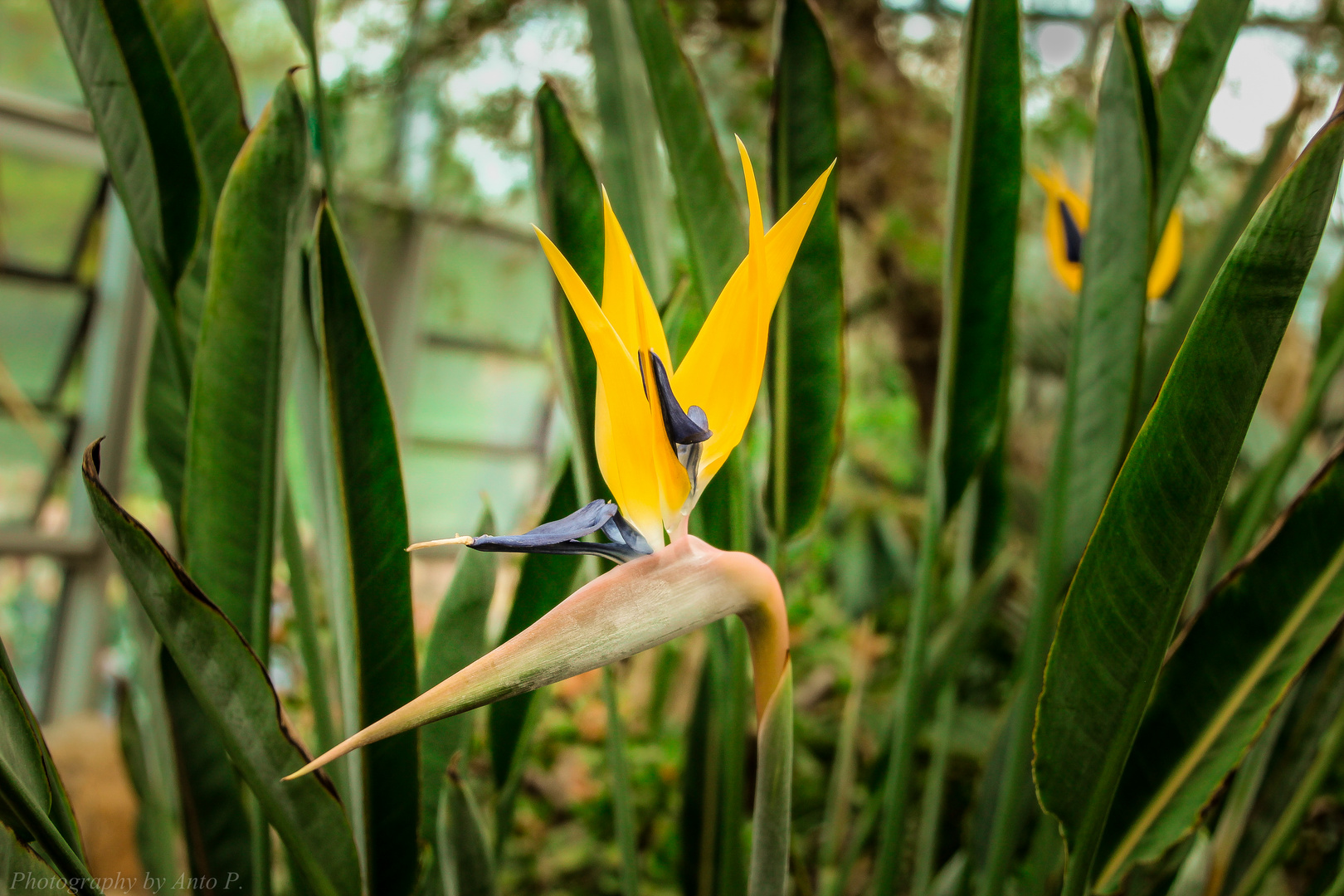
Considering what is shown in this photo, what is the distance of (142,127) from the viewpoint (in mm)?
367

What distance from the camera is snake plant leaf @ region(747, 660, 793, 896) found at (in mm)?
251

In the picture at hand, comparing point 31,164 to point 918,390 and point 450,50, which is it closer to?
point 450,50

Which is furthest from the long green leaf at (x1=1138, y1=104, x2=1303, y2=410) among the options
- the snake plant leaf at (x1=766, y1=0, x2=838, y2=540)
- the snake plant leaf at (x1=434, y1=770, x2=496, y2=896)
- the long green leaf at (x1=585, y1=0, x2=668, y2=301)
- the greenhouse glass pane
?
the greenhouse glass pane

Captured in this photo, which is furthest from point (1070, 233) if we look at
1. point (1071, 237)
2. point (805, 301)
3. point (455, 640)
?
point (455, 640)

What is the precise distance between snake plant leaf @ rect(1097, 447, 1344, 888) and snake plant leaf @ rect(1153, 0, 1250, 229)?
15 cm

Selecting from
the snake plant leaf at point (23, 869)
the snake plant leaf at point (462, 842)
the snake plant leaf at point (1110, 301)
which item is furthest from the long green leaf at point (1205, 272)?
the snake plant leaf at point (23, 869)

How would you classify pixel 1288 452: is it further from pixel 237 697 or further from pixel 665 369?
pixel 237 697

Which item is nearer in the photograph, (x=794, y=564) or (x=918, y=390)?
(x=918, y=390)

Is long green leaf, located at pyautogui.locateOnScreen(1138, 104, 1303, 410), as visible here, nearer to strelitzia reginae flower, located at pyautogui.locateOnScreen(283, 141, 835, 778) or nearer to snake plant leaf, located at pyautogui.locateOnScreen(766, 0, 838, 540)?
snake plant leaf, located at pyautogui.locateOnScreen(766, 0, 838, 540)

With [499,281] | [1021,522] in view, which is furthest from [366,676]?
[499,281]

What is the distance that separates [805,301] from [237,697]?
29cm

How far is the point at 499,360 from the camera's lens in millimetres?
3176

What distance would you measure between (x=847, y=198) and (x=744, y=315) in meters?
1.18

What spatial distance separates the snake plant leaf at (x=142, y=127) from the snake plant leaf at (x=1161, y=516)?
1.29ft
